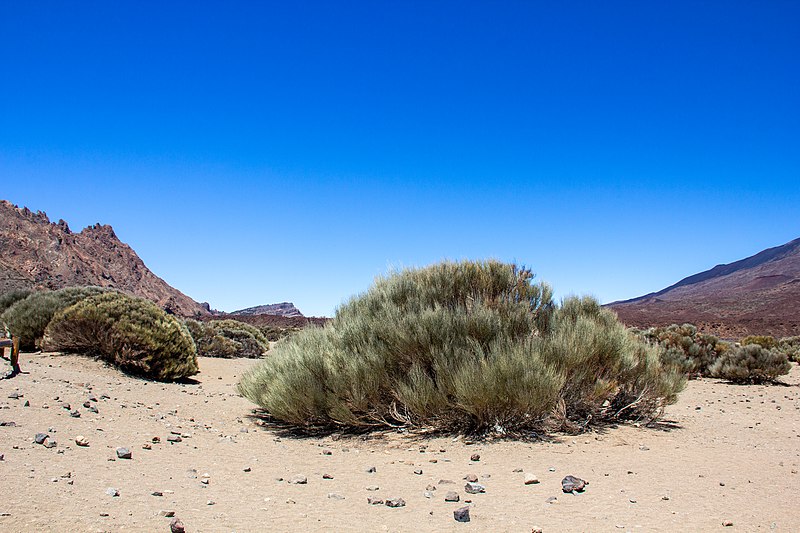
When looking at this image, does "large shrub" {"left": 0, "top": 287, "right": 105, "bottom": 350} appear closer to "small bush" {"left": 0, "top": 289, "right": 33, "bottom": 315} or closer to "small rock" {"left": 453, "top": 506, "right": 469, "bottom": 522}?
"small bush" {"left": 0, "top": 289, "right": 33, "bottom": 315}

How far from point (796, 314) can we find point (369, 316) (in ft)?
203

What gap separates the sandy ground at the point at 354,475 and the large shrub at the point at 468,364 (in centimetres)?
43

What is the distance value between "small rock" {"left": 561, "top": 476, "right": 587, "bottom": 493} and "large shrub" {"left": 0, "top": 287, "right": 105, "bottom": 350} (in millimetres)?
13391

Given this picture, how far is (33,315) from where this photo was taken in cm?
1428

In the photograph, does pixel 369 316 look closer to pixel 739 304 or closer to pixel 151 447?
pixel 151 447

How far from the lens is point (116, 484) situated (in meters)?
4.55

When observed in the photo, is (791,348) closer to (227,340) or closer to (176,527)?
(227,340)

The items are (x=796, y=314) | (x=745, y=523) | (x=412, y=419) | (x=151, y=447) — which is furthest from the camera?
(x=796, y=314)

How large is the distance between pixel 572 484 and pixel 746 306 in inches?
2883

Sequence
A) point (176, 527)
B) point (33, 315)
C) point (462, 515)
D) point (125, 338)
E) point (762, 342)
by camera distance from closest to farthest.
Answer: point (176, 527) → point (462, 515) → point (125, 338) → point (33, 315) → point (762, 342)

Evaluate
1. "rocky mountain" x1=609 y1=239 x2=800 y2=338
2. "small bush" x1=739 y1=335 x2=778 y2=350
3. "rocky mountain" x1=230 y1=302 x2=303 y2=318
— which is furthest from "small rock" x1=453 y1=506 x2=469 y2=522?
"rocky mountain" x1=230 y1=302 x2=303 y2=318

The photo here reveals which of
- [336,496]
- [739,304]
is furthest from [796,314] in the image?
[336,496]

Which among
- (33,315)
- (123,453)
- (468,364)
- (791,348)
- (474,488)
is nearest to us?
(474,488)

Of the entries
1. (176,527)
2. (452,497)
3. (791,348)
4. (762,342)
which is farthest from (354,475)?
(791,348)
